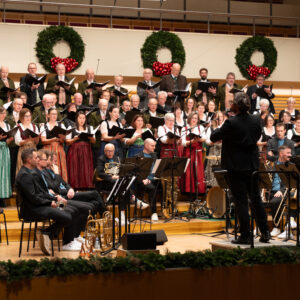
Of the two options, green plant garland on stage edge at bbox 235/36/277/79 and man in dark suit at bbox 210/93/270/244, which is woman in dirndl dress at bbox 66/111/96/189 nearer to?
man in dark suit at bbox 210/93/270/244

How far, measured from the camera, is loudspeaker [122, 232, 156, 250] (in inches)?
196

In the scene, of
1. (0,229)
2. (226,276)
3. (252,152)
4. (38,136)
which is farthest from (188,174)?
(226,276)

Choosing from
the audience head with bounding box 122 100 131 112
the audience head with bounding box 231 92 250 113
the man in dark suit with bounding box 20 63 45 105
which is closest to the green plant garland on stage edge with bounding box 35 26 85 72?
the man in dark suit with bounding box 20 63 45 105

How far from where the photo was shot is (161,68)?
1130 centimetres

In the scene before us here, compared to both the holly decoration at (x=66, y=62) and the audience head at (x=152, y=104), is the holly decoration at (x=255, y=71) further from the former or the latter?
the audience head at (x=152, y=104)

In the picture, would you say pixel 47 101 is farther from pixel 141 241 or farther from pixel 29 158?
pixel 141 241

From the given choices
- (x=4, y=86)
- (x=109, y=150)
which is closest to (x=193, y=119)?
(x=109, y=150)

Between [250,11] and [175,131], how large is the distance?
21.8 ft

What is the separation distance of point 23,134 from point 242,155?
3.55m

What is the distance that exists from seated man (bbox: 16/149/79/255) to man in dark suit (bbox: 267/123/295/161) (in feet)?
10.3

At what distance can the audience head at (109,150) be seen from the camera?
7.07 meters

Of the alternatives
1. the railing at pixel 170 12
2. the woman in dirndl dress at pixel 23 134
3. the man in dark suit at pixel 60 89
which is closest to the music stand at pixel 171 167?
the woman in dirndl dress at pixel 23 134

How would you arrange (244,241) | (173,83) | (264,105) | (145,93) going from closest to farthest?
(244,241)
(264,105)
(145,93)
(173,83)

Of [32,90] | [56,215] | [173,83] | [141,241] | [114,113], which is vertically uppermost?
[173,83]
